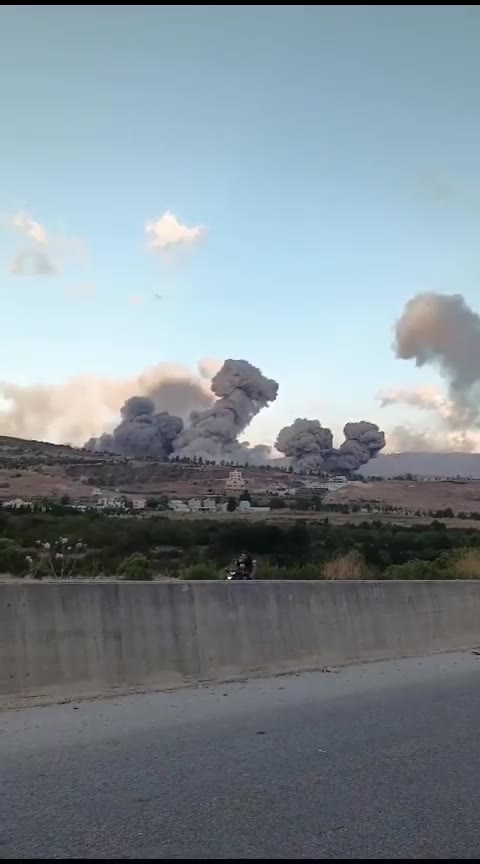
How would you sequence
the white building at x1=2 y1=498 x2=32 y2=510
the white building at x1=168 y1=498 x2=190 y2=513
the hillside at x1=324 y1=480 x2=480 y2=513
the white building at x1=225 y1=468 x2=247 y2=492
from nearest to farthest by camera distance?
Result: the white building at x1=2 y1=498 x2=32 y2=510 < the white building at x1=168 y1=498 x2=190 y2=513 < the hillside at x1=324 y1=480 x2=480 y2=513 < the white building at x1=225 y1=468 x2=247 y2=492

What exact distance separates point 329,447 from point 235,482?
132 ft

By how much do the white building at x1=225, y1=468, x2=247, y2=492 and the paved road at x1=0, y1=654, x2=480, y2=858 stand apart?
90.1 meters

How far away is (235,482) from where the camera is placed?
10281cm

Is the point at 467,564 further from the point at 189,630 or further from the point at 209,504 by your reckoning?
the point at 209,504

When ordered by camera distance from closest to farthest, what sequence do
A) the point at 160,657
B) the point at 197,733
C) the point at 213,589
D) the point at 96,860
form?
the point at 96,860 → the point at 197,733 → the point at 160,657 → the point at 213,589

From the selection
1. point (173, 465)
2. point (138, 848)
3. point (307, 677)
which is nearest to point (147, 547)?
point (307, 677)

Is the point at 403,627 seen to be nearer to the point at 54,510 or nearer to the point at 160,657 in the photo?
the point at 160,657

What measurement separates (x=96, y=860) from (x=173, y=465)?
107513 mm

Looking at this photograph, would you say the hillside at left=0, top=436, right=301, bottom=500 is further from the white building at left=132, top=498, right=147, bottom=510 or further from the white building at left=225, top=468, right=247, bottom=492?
the white building at left=132, top=498, right=147, bottom=510

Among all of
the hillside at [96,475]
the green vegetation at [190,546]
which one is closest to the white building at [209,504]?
the hillside at [96,475]

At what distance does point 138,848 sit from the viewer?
14.1 ft

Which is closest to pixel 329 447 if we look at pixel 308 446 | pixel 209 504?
pixel 308 446

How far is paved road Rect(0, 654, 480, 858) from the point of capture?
14.6 feet

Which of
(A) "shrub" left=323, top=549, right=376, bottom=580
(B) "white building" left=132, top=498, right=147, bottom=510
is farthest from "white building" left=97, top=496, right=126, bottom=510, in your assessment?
(A) "shrub" left=323, top=549, right=376, bottom=580
